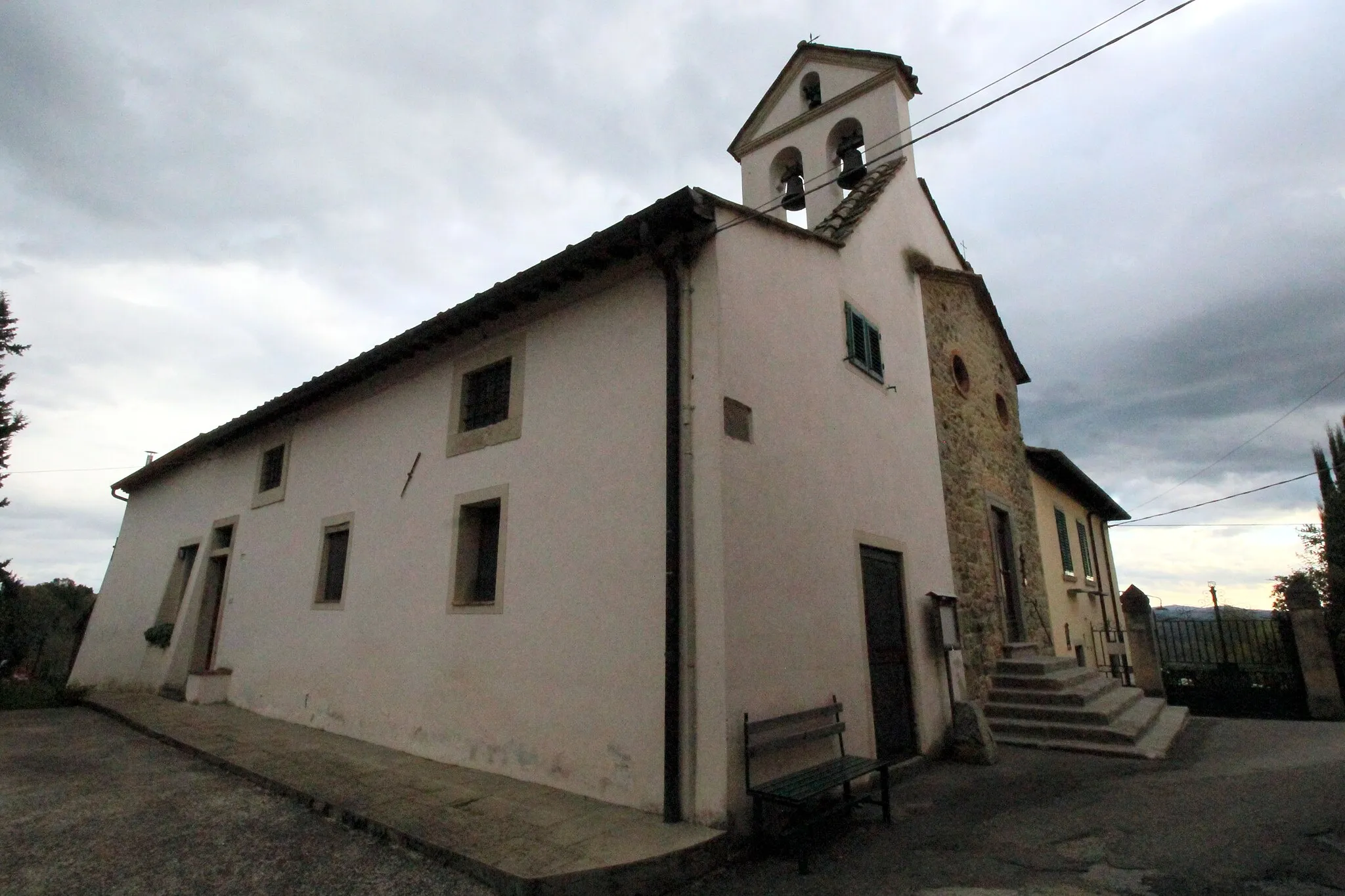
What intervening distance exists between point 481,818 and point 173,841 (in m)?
2.02

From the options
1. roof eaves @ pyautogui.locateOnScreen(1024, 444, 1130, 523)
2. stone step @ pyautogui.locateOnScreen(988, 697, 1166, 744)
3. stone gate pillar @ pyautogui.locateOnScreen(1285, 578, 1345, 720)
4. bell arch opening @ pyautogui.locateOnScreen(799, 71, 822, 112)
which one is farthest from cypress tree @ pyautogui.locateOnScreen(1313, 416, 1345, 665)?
bell arch opening @ pyautogui.locateOnScreen(799, 71, 822, 112)

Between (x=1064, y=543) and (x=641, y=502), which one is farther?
(x=1064, y=543)

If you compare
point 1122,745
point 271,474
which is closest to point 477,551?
point 271,474

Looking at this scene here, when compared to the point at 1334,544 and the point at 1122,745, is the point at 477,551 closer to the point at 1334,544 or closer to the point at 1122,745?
the point at 1122,745

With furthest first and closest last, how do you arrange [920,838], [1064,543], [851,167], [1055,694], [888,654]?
[1064,543] → [851,167] → [1055,694] → [888,654] → [920,838]

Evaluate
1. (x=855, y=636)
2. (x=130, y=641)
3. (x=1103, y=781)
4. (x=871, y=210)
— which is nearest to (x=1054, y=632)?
(x=1103, y=781)

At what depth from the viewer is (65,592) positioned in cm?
3400

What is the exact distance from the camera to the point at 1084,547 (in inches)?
590

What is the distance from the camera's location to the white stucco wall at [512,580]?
4891mm

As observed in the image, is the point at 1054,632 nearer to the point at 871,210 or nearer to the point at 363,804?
the point at 871,210

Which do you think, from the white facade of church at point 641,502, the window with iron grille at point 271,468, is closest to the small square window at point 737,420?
the white facade of church at point 641,502

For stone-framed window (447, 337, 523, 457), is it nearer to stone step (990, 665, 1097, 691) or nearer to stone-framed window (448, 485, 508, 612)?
stone-framed window (448, 485, 508, 612)

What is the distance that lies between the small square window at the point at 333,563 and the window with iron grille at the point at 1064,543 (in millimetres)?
12476

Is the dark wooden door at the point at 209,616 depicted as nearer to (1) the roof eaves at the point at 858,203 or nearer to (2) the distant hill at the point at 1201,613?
(1) the roof eaves at the point at 858,203
